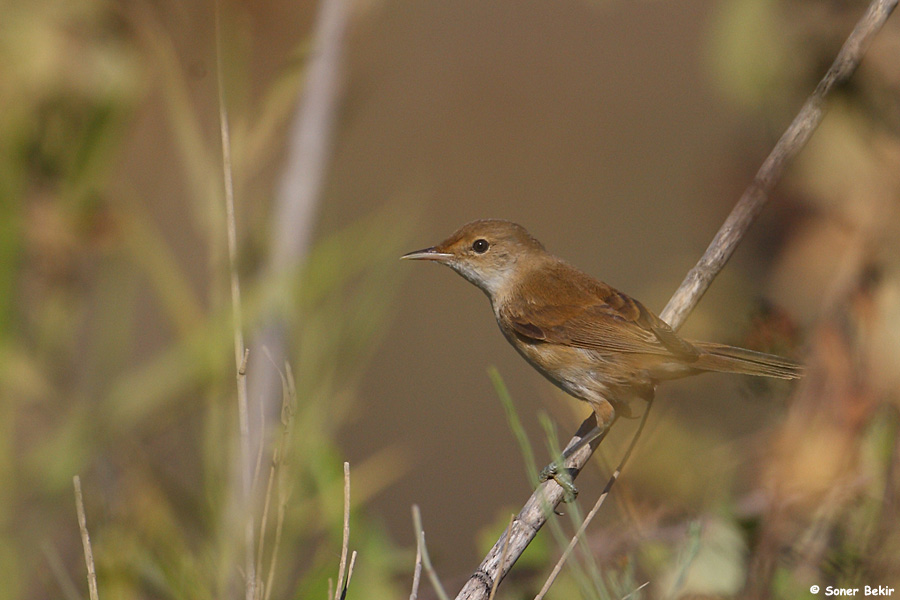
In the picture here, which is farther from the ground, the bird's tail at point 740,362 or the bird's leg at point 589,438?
the bird's tail at point 740,362

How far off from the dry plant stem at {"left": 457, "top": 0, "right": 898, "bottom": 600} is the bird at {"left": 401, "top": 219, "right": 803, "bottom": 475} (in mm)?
214

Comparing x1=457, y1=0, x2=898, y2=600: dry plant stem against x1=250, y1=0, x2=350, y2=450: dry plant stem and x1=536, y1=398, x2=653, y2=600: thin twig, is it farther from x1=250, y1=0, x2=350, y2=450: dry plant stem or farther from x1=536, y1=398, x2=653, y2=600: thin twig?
x1=250, y1=0, x2=350, y2=450: dry plant stem

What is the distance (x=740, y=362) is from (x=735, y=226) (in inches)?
20.2

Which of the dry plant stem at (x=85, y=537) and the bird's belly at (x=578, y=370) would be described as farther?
the bird's belly at (x=578, y=370)

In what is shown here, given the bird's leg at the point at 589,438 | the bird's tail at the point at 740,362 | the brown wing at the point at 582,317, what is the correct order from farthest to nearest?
the brown wing at the point at 582,317, the bird's leg at the point at 589,438, the bird's tail at the point at 740,362

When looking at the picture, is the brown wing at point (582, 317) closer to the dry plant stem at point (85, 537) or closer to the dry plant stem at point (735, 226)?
the dry plant stem at point (735, 226)

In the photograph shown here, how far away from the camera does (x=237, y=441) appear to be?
1654mm

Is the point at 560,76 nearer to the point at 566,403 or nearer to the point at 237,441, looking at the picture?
the point at 566,403

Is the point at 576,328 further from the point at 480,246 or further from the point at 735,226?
the point at 735,226

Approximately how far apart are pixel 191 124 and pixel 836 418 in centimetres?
145

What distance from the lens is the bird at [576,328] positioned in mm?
2102

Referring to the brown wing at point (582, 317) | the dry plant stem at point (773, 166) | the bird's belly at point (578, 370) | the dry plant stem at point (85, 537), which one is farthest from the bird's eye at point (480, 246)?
the dry plant stem at point (85, 537)

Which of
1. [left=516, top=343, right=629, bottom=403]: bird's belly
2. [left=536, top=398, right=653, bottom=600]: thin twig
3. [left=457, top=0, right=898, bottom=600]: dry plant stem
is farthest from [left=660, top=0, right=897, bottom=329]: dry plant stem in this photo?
[left=516, top=343, right=629, bottom=403]: bird's belly

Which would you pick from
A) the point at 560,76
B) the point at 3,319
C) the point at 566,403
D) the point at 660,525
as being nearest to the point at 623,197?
the point at 560,76
